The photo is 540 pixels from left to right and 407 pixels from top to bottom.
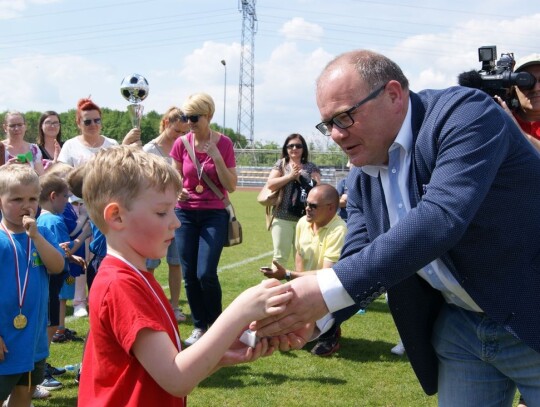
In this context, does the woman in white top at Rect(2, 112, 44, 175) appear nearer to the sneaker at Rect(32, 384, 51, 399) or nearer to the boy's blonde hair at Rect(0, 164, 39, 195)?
the sneaker at Rect(32, 384, 51, 399)

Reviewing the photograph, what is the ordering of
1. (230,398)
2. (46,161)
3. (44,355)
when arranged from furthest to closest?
(46,161) < (230,398) < (44,355)

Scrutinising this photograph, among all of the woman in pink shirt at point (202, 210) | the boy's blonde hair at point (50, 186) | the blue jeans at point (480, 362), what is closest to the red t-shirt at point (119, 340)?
the blue jeans at point (480, 362)

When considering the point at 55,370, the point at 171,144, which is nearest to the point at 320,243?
the point at 171,144

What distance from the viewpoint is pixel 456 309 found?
3051mm

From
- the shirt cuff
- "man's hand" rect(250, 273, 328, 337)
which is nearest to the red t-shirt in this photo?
"man's hand" rect(250, 273, 328, 337)

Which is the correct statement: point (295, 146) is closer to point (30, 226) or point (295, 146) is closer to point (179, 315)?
point (179, 315)

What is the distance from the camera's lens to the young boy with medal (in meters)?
4.23

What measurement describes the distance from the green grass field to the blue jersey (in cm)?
109

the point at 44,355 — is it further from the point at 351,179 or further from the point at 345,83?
the point at 345,83

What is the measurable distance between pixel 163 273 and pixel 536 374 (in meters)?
9.18

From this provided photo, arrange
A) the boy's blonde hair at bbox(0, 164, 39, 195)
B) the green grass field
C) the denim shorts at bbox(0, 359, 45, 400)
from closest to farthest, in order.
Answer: the denim shorts at bbox(0, 359, 45, 400)
the boy's blonde hair at bbox(0, 164, 39, 195)
the green grass field

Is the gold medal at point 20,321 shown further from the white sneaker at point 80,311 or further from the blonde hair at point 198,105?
the white sneaker at point 80,311

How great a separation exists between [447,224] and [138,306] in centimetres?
113

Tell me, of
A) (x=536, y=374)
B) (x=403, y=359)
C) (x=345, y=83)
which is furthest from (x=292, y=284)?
(x=403, y=359)
